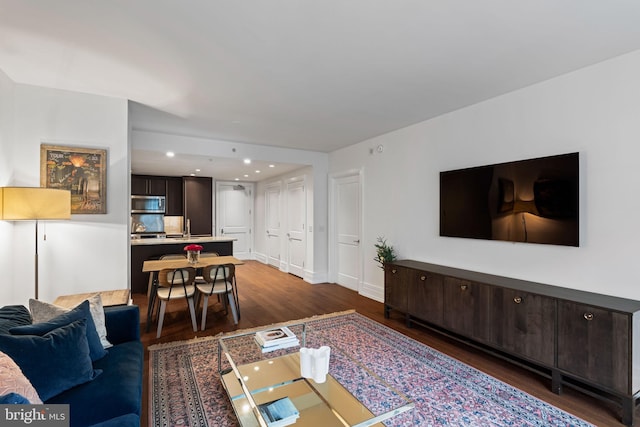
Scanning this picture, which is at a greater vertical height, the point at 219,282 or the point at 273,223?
the point at 273,223

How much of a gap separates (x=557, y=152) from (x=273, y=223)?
21.1 feet

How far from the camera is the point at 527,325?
2.57 metres

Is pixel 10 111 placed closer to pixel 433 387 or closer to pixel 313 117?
pixel 313 117

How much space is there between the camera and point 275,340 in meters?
2.33

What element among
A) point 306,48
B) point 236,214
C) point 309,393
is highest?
point 306,48

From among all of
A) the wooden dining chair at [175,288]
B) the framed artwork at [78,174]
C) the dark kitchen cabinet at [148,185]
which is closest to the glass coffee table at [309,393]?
the wooden dining chair at [175,288]

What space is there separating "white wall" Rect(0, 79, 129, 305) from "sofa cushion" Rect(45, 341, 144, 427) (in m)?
1.71

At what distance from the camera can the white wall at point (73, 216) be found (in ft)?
9.77

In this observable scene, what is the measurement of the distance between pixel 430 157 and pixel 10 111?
444 cm

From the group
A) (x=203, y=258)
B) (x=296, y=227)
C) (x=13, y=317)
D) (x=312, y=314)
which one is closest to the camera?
(x=13, y=317)

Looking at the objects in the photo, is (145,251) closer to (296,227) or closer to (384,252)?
(296,227)

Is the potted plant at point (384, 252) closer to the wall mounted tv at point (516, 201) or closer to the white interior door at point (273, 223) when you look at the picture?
the wall mounted tv at point (516, 201)

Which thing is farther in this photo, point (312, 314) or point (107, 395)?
point (312, 314)

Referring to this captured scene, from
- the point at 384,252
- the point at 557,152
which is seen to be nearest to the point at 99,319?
the point at 384,252
